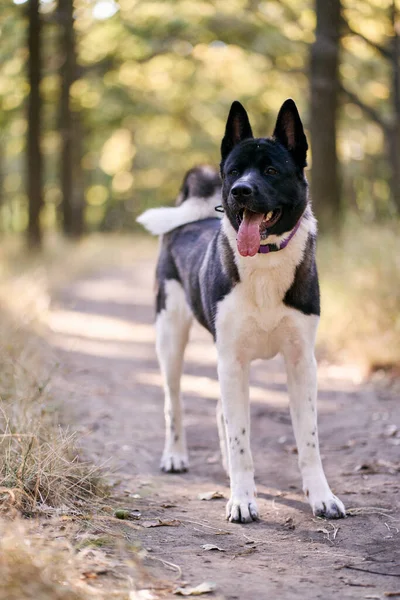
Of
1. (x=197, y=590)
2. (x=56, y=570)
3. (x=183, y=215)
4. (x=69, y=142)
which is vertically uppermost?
(x=69, y=142)

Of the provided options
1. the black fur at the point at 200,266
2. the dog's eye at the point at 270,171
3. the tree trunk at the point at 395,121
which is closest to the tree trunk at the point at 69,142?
the tree trunk at the point at 395,121

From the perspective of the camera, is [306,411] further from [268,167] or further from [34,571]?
[34,571]

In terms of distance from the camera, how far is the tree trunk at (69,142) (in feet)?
60.3

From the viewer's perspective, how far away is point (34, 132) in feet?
49.4

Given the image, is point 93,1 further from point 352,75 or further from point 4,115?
point 352,75

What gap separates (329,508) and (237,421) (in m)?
0.60

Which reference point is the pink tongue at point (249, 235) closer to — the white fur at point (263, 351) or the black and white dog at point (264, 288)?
the black and white dog at point (264, 288)

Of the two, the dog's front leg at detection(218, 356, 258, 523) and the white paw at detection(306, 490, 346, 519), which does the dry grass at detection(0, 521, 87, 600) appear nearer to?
the dog's front leg at detection(218, 356, 258, 523)

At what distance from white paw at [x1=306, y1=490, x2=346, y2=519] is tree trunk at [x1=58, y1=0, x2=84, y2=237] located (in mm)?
14587

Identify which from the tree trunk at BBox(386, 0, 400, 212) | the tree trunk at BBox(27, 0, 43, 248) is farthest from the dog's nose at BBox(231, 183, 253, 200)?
the tree trunk at BBox(27, 0, 43, 248)

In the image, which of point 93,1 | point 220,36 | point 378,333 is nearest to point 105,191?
point 93,1

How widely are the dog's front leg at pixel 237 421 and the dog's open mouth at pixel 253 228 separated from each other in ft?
1.88

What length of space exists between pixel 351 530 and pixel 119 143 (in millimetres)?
28245

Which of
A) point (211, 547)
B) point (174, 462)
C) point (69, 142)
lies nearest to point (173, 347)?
point (174, 462)
